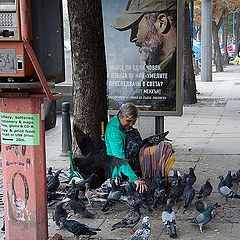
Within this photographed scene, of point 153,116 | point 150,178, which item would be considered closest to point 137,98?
point 153,116

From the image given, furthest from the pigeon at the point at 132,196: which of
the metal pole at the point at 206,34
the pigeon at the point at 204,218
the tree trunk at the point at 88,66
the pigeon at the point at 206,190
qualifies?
the metal pole at the point at 206,34

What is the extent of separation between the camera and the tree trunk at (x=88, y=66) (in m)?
7.29

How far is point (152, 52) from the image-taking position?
31.1 ft

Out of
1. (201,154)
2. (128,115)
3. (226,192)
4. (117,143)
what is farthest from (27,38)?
(201,154)

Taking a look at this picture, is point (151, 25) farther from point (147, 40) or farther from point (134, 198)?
point (134, 198)

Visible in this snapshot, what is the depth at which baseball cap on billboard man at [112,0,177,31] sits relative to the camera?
9.20 m

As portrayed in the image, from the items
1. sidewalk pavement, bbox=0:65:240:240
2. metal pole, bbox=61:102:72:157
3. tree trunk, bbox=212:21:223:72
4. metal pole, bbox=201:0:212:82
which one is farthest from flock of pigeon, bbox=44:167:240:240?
tree trunk, bbox=212:21:223:72

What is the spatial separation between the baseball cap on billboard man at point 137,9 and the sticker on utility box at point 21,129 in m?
4.53

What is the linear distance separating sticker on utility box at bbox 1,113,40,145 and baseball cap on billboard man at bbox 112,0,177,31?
4.53 m

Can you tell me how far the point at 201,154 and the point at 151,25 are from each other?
2431 mm

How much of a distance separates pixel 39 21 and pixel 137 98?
460 cm

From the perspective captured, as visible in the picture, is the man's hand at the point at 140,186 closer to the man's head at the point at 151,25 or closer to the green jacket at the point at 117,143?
the green jacket at the point at 117,143

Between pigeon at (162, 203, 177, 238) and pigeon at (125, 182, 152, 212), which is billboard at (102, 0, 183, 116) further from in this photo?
pigeon at (162, 203, 177, 238)

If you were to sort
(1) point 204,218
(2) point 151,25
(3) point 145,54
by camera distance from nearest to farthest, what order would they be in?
1. (1) point 204,218
2. (2) point 151,25
3. (3) point 145,54
